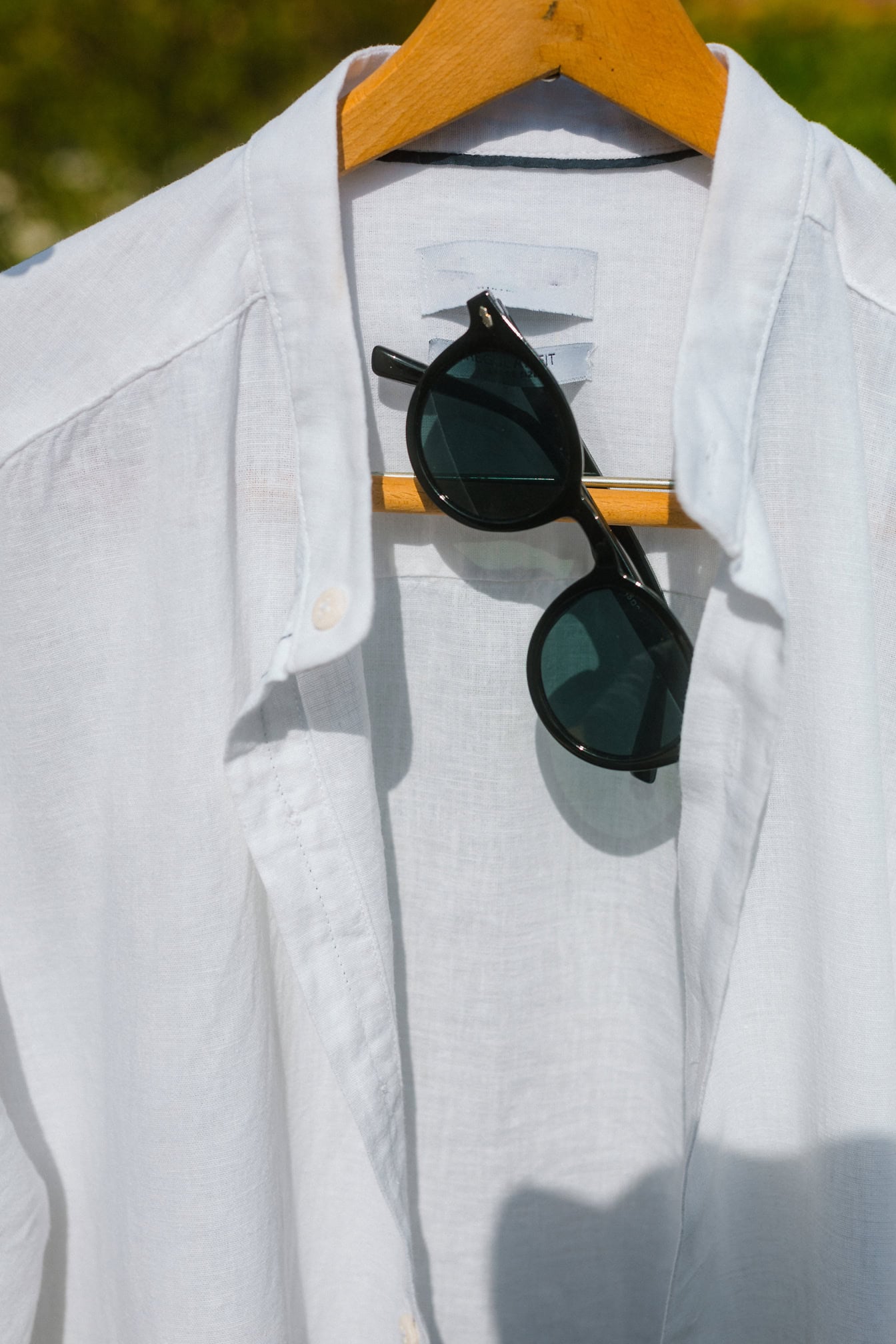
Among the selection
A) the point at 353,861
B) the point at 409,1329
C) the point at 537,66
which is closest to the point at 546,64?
the point at 537,66

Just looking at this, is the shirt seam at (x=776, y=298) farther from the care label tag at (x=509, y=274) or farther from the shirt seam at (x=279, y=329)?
the shirt seam at (x=279, y=329)

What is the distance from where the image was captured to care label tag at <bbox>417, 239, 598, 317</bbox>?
24.7 inches

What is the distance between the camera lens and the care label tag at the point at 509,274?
63 cm

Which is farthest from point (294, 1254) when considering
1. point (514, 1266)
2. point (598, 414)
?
point (598, 414)

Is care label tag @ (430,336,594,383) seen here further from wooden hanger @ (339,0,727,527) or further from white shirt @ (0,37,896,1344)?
wooden hanger @ (339,0,727,527)

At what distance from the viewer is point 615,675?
2.11ft

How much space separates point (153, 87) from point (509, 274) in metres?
1.48

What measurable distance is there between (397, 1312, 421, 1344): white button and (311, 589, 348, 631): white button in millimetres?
412

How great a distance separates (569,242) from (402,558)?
0.69 ft

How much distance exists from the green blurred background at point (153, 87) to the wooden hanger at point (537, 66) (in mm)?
1311

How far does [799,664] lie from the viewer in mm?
614

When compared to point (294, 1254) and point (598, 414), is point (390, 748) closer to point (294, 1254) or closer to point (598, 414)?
point (598, 414)

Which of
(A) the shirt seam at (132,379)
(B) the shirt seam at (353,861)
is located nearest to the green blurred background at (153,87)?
(A) the shirt seam at (132,379)

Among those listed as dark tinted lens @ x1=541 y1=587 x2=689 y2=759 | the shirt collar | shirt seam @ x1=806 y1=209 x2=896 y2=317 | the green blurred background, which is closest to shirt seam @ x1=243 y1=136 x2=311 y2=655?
the shirt collar
